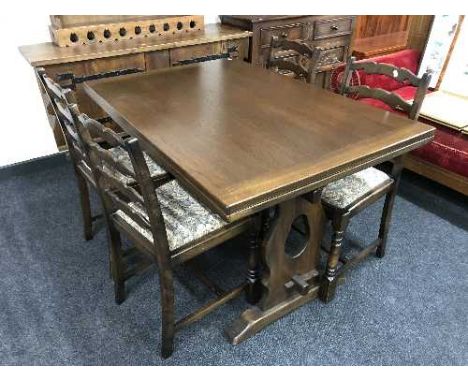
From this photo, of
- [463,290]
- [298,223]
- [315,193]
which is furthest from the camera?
[298,223]

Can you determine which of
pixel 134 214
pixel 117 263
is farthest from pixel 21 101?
pixel 134 214

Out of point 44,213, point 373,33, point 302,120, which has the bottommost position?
point 44,213

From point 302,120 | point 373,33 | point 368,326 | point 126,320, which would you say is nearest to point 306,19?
point 373,33

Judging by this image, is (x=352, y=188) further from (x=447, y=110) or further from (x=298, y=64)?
(x=447, y=110)

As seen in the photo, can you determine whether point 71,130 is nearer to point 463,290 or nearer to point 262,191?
point 262,191

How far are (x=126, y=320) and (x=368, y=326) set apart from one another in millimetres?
993

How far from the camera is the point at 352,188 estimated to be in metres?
1.62

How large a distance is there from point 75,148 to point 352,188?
1.14 m

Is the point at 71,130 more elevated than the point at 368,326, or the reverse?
the point at 71,130

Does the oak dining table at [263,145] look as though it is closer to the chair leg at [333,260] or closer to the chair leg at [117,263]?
the chair leg at [333,260]

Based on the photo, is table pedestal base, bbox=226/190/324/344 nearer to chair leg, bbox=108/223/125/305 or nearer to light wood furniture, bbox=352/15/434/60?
chair leg, bbox=108/223/125/305

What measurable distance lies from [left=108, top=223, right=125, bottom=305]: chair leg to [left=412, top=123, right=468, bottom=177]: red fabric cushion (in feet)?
5.91

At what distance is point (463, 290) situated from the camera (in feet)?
5.90

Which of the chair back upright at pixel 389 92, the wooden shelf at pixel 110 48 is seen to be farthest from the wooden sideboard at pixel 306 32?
the chair back upright at pixel 389 92
